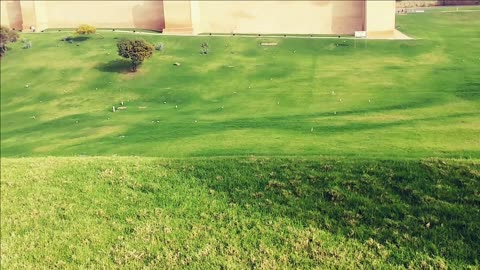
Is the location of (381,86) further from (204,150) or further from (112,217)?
(112,217)

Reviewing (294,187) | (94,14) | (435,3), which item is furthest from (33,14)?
(294,187)

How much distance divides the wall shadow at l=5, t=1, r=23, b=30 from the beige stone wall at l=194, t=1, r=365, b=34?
1837cm

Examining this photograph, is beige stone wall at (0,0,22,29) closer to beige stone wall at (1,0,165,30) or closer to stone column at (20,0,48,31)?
beige stone wall at (1,0,165,30)

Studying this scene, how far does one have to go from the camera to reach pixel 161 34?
41.1m

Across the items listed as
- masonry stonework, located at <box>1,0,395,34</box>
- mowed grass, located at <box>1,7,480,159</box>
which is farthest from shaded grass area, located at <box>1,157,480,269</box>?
masonry stonework, located at <box>1,0,395,34</box>

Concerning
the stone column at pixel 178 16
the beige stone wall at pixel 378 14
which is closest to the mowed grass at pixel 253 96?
the beige stone wall at pixel 378 14

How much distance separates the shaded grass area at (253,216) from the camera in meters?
7.48

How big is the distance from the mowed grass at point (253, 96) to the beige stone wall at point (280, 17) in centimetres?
502

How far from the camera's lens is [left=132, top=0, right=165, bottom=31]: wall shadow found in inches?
1759

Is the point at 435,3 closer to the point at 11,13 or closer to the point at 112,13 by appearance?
the point at 112,13

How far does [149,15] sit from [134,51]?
13.8 meters

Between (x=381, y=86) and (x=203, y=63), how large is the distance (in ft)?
60.8

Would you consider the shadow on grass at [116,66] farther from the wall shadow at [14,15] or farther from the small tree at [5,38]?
the wall shadow at [14,15]

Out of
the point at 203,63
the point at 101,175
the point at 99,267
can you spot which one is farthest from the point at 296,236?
the point at 203,63
